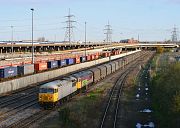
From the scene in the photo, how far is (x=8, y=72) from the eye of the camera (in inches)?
2144

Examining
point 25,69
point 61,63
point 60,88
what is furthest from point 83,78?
point 61,63

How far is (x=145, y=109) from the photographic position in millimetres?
37594

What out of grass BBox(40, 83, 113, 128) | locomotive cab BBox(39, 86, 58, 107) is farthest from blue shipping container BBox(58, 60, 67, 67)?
locomotive cab BBox(39, 86, 58, 107)

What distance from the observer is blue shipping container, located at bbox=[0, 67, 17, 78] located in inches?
2082

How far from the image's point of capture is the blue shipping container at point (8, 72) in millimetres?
52875

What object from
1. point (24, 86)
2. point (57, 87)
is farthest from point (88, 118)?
point (24, 86)

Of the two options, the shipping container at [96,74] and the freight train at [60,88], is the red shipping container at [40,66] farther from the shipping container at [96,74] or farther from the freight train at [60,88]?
the freight train at [60,88]

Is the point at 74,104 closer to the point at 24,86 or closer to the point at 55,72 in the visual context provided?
the point at 24,86

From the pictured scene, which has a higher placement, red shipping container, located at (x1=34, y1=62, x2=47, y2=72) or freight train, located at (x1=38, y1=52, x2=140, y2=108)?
red shipping container, located at (x1=34, y1=62, x2=47, y2=72)

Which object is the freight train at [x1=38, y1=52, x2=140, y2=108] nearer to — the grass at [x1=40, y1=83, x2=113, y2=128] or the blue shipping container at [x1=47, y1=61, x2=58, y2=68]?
the grass at [x1=40, y1=83, x2=113, y2=128]

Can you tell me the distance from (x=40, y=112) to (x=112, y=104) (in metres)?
9.24

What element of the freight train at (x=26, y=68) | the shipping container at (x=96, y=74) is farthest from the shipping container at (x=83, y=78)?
the freight train at (x=26, y=68)

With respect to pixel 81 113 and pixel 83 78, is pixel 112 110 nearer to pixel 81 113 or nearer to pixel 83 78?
pixel 81 113

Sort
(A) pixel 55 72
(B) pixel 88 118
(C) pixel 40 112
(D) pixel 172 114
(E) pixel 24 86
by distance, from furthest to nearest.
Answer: (A) pixel 55 72 < (E) pixel 24 86 < (C) pixel 40 112 < (B) pixel 88 118 < (D) pixel 172 114
